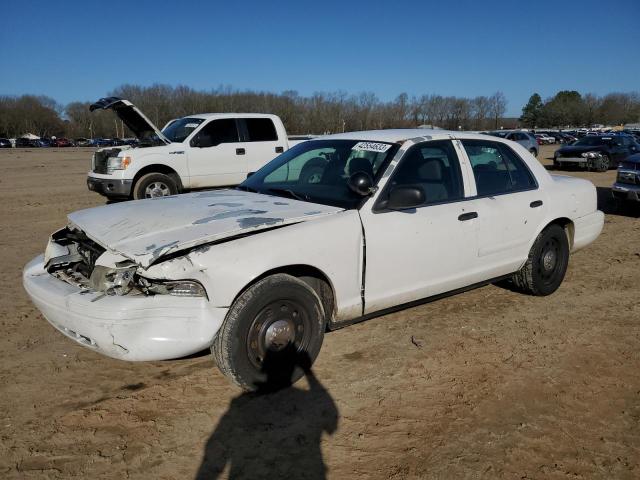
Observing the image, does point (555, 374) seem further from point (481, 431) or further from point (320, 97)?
point (320, 97)

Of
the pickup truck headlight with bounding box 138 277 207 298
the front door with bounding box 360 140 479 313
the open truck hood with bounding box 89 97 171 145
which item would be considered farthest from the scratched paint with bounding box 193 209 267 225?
the open truck hood with bounding box 89 97 171 145

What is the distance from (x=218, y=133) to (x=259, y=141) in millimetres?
898

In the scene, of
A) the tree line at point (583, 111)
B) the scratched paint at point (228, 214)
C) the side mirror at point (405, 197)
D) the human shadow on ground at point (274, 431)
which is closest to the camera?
the human shadow on ground at point (274, 431)

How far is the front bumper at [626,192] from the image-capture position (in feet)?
32.3

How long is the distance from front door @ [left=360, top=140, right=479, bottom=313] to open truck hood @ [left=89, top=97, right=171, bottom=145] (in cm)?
672

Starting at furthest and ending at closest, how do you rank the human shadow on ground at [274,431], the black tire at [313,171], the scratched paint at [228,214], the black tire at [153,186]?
1. the black tire at [153,186]
2. the black tire at [313,171]
3. the scratched paint at [228,214]
4. the human shadow on ground at [274,431]

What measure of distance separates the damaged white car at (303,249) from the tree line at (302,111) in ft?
236

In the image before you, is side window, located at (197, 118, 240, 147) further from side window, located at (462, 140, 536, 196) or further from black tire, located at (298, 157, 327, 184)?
side window, located at (462, 140, 536, 196)

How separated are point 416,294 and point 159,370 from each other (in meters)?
1.98

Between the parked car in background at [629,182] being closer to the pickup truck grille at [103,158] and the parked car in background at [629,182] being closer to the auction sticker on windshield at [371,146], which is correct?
the auction sticker on windshield at [371,146]

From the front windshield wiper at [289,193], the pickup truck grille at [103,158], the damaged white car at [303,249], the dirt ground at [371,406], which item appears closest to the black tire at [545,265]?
the damaged white car at [303,249]

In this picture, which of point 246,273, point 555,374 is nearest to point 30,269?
point 246,273

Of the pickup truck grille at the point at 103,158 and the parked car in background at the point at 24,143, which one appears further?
the parked car in background at the point at 24,143

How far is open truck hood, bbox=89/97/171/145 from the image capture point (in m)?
9.18
